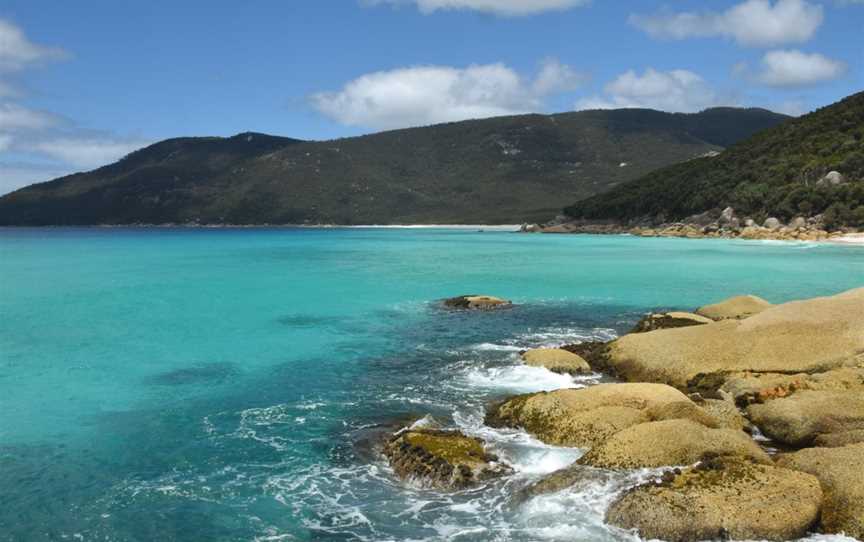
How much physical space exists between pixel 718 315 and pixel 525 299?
1472 cm

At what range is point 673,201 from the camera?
13462 centimetres

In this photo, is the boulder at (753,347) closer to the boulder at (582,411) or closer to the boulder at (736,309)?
the boulder at (582,411)

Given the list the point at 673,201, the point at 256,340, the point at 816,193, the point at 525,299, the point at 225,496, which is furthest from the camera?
the point at 673,201

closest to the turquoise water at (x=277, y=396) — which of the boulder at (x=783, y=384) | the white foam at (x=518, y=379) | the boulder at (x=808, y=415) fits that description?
the white foam at (x=518, y=379)

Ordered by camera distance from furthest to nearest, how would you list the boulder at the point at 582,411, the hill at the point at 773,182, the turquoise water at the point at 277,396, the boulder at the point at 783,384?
the hill at the point at 773,182
the boulder at the point at 783,384
the boulder at the point at 582,411
the turquoise water at the point at 277,396

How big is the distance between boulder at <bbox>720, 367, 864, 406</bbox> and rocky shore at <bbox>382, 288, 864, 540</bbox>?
4cm

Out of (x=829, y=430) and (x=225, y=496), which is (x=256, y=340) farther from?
(x=829, y=430)

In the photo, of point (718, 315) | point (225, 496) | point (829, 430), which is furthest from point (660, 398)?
point (718, 315)

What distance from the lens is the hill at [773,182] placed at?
335 ft

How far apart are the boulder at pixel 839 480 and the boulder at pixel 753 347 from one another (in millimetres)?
6447

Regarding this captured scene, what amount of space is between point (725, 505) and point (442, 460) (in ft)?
19.3

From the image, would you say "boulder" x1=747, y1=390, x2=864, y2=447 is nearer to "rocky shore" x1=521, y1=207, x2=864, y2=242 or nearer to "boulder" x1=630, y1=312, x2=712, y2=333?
"boulder" x1=630, y1=312, x2=712, y2=333

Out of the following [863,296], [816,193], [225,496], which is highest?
[816,193]

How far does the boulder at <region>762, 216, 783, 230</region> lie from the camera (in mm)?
106925
